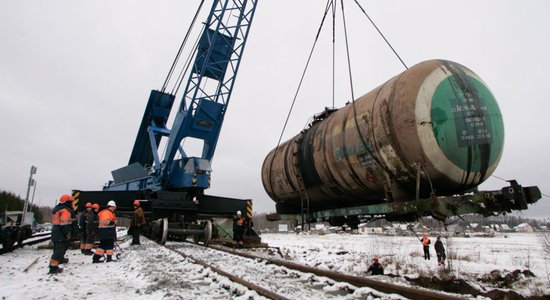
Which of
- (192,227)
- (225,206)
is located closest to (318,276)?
(192,227)

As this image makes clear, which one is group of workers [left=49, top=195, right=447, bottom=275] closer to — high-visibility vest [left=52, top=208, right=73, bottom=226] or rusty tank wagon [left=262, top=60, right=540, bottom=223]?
A: high-visibility vest [left=52, top=208, right=73, bottom=226]

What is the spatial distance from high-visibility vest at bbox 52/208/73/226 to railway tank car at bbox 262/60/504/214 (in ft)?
18.5

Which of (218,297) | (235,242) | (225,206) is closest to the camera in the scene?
(218,297)

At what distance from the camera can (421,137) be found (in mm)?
4926

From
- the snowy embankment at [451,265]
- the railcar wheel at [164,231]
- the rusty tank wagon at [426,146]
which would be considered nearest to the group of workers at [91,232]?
the railcar wheel at [164,231]

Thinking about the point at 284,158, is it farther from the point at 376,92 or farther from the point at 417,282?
the point at 417,282

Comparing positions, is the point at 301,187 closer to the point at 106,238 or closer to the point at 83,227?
the point at 106,238

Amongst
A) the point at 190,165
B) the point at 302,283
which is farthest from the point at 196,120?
the point at 302,283

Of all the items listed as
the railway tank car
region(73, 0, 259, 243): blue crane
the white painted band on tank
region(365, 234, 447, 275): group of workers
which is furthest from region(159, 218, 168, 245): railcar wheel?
the white painted band on tank

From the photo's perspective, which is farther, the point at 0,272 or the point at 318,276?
the point at 0,272

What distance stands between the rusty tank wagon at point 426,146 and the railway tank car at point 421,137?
0.6 inches

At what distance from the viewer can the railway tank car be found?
16.3 ft

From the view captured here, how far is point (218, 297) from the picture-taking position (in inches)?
156

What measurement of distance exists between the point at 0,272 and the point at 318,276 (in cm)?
591
